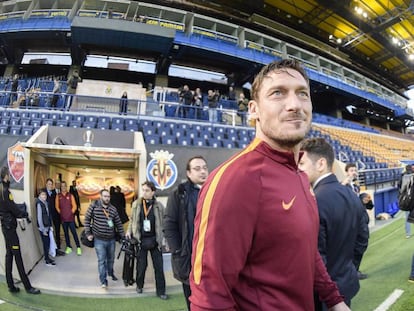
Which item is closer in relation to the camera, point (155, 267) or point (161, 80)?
point (155, 267)

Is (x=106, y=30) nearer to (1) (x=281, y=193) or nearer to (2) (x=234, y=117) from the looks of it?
(2) (x=234, y=117)

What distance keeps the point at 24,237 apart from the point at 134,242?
251 cm

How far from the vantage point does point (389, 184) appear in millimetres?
10227

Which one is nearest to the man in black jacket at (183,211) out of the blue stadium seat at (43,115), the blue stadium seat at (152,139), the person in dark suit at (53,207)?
the person in dark suit at (53,207)

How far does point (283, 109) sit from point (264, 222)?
44 cm

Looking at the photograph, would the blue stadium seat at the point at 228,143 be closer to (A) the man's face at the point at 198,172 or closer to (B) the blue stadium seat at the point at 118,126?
(B) the blue stadium seat at the point at 118,126

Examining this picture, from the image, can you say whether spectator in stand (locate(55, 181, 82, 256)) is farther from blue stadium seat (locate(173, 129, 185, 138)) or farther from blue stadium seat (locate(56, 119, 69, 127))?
blue stadium seat (locate(173, 129, 185, 138))

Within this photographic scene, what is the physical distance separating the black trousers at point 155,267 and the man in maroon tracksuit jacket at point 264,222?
3.47 metres

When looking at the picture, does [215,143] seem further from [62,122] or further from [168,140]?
[62,122]

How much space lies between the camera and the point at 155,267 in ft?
13.1

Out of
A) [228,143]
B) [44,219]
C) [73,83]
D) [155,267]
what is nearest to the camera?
[155,267]

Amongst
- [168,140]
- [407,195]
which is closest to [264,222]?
[407,195]

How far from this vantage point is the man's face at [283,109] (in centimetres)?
95

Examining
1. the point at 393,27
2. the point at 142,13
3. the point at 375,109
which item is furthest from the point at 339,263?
the point at 375,109
